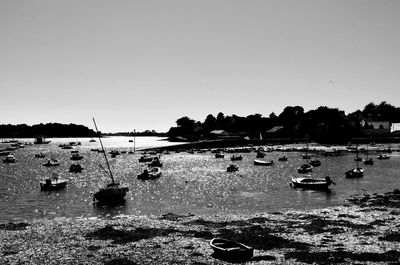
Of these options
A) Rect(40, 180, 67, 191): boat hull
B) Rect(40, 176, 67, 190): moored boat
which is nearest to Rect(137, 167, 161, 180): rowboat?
Rect(40, 176, 67, 190): moored boat

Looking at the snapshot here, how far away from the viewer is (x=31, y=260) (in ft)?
111

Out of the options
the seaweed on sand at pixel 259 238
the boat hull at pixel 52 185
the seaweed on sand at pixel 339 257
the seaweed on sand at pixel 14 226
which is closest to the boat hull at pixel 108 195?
the seaweed on sand at pixel 14 226

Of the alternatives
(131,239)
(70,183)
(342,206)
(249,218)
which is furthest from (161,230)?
(70,183)

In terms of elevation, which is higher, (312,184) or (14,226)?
(312,184)

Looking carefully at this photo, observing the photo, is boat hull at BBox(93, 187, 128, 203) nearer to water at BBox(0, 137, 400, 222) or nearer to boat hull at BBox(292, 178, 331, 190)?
water at BBox(0, 137, 400, 222)

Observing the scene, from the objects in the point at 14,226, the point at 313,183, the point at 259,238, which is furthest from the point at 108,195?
the point at 313,183

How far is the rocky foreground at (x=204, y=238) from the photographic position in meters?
33.5

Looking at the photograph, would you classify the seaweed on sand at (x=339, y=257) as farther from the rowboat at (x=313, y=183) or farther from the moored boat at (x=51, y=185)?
the moored boat at (x=51, y=185)

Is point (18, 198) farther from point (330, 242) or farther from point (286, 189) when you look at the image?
point (330, 242)

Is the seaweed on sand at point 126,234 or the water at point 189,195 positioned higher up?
the seaweed on sand at point 126,234

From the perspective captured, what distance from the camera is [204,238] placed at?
40688 mm

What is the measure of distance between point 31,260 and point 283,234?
943 inches

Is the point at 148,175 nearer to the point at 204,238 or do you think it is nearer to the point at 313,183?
the point at 313,183

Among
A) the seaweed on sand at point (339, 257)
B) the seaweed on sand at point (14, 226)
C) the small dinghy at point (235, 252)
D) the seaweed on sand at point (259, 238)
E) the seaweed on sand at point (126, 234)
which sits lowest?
the seaweed on sand at point (14, 226)
